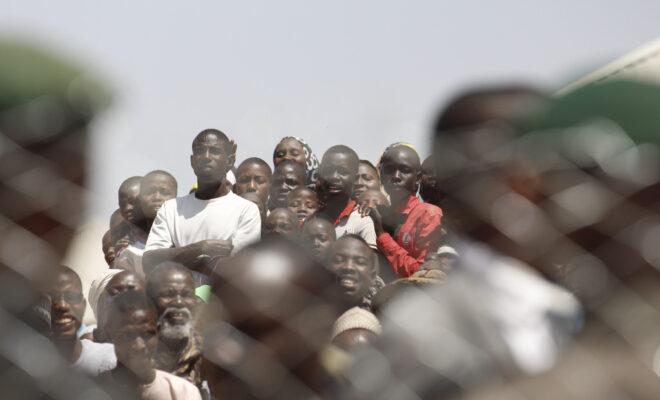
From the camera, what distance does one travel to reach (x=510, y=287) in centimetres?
215

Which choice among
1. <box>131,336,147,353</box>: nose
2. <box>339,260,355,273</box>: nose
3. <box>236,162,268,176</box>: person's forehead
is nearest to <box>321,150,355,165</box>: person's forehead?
<box>236,162,268,176</box>: person's forehead

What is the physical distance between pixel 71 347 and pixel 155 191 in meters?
2.85

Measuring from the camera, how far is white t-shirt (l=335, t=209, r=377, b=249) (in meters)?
5.14

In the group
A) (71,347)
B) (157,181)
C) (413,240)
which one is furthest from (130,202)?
(71,347)

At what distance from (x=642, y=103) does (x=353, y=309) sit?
79.7 inches

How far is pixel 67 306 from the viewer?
3.72m

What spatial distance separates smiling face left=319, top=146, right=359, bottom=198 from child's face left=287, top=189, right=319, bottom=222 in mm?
128

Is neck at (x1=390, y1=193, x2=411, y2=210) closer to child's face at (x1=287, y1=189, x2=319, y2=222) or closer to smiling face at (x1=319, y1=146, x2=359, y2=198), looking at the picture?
smiling face at (x1=319, y1=146, x2=359, y2=198)

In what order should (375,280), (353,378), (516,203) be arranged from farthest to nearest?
(375,280)
(353,378)
(516,203)

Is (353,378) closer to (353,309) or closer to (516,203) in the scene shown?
(516,203)

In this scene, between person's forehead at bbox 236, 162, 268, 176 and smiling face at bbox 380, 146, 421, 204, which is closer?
smiling face at bbox 380, 146, 421, 204

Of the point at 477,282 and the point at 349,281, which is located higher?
the point at 477,282

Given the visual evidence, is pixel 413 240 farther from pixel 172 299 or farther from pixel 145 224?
pixel 145 224

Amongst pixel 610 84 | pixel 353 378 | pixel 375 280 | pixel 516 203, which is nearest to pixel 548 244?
pixel 516 203
